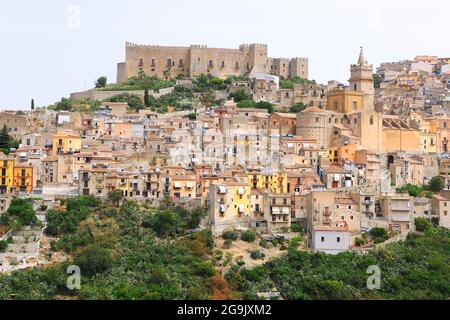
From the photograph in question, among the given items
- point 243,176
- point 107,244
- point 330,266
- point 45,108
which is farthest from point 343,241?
point 45,108

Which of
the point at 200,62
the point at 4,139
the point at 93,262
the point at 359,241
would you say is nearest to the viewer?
the point at 93,262

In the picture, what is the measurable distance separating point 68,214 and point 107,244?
1882mm

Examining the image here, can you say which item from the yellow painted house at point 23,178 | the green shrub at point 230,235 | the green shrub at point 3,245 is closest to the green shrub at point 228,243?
the green shrub at point 230,235

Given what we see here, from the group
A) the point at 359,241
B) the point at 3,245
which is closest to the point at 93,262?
the point at 3,245

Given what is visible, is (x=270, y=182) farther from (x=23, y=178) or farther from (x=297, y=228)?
(x=23, y=178)

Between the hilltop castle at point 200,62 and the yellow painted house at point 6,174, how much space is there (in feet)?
56.2

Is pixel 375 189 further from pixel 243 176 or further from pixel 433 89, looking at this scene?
pixel 433 89

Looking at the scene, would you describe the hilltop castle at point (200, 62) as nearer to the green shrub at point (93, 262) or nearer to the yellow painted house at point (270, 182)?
the yellow painted house at point (270, 182)

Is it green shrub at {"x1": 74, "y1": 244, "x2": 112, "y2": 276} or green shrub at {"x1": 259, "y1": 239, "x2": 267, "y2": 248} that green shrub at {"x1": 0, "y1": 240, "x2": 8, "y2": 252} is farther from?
green shrub at {"x1": 259, "y1": 239, "x2": 267, "y2": 248}

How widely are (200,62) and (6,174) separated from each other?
18500mm

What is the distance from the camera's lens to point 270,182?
3011 centimetres

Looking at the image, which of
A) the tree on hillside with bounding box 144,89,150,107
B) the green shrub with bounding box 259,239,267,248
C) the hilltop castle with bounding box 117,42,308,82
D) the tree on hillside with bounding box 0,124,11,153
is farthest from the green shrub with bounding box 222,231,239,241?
the hilltop castle with bounding box 117,42,308,82

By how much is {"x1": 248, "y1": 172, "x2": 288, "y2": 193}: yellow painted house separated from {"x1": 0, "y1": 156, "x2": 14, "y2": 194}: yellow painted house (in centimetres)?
726

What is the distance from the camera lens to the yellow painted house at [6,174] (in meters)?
29.9
